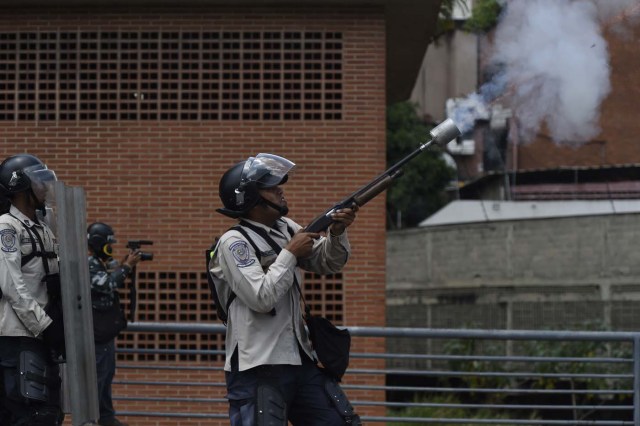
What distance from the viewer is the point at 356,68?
12398mm

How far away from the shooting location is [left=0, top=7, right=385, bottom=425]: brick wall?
12.3m

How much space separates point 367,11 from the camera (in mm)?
12414

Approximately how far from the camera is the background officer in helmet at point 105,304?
923 centimetres

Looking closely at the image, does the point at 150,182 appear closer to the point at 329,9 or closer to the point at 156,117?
the point at 156,117

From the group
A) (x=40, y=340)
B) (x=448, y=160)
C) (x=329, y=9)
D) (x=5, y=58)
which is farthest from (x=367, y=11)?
(x=448, y=160)

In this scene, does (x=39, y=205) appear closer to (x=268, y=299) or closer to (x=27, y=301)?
(x=27, y=301)

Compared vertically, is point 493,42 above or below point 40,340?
above

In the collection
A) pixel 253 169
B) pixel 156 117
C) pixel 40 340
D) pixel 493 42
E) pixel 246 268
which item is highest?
pixel 493 42

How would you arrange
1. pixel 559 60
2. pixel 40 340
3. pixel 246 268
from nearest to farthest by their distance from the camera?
pixel 246 268 < pixel 40 340 < pixel 559 60

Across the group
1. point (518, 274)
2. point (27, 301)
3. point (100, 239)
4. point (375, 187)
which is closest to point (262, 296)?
point (375, 187)

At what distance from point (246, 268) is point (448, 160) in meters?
31.1

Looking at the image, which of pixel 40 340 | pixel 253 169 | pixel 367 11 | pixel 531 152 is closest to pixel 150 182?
pixel 367 11

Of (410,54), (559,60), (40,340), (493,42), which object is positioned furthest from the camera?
(410,54)

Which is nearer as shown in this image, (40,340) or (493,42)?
(40,340)
